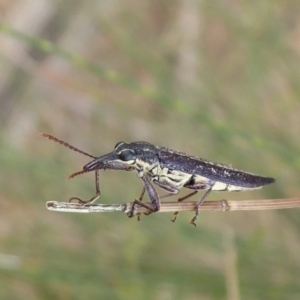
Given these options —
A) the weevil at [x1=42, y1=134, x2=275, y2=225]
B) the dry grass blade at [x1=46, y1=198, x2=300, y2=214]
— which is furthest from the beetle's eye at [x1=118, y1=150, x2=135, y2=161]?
the dry grass blade at [x1=46, y1=198, x2=300, y2=214]

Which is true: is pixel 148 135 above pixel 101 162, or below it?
above

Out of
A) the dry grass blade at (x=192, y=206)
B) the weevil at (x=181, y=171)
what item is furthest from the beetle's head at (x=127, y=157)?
the dry grass blade at (x=192, y=206)

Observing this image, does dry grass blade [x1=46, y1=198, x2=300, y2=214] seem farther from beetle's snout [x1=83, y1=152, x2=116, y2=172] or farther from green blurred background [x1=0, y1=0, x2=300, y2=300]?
green blurred background [x1=0, y1=0, x2=300, y2=300]

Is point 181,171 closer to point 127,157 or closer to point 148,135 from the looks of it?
point 127,157

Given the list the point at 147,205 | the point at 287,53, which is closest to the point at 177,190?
the point at 147,205

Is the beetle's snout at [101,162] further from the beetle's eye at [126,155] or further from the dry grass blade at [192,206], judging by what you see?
the dry grass blade at [192,206]

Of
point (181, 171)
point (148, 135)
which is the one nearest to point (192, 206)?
point (181, 171)
